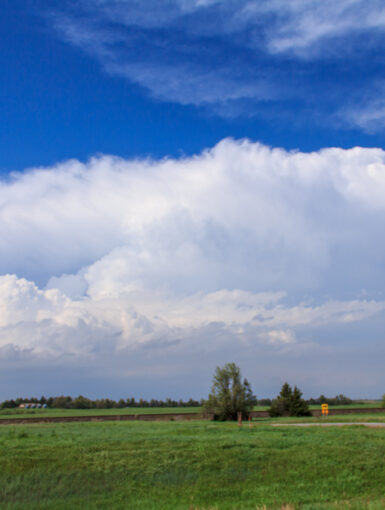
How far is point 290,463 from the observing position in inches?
928

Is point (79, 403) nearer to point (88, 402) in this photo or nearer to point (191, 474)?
point (88, 402)

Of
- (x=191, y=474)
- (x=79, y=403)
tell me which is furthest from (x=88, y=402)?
(x=191, y=474)

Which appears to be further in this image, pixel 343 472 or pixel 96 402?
pixel 96 402

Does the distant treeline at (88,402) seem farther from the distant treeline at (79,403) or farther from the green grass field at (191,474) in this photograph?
the green grass field at (191,474)

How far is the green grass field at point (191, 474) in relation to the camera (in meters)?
18.5

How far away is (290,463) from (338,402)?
446 feet

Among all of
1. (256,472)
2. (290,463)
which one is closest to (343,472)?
(290,463)

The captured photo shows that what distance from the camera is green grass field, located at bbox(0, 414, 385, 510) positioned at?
18.5 m

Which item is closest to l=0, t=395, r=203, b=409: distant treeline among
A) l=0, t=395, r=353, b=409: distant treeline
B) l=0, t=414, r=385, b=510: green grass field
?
l=0, t=395, r=353, b=409: distant treeline

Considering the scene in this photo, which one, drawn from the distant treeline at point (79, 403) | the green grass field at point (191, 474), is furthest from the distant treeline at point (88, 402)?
the green grass field at point (191, 474)

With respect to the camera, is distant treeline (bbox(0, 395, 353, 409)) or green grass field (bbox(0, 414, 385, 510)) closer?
green grass field (bbox(0, 414, 385, 510))

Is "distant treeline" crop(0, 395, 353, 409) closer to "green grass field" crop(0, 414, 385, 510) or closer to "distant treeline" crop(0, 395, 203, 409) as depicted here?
"distant treeline" crop(0, 395, 203, 409)

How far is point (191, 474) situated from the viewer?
71.9 ft

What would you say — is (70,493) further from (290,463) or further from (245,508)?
(290,463)
